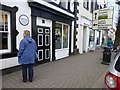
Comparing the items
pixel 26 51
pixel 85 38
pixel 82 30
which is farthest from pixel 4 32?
pixel 85 38

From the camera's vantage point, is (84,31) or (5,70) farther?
(84,31)

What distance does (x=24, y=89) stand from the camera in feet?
15.7

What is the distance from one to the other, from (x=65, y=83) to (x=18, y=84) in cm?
161

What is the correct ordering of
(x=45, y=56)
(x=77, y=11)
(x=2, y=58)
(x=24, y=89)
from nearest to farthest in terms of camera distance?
(x=24, y=89), (x=2, y=58), (x=45, y=56), (x=77, y=11)

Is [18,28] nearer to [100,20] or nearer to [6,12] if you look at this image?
[6,12]

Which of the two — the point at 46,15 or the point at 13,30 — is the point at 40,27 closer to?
the point at 46,15

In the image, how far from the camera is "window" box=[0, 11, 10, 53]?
20.7 feet

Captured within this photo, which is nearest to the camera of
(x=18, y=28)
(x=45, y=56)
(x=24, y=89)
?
(x=24, y=89)

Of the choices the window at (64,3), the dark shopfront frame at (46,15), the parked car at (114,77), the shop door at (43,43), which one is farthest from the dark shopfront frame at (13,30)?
the window at (64,3)

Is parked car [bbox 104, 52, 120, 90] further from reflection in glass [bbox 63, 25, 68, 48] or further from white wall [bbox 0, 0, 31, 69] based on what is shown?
reflection in glass [bbox 63, 25, 68, 48]

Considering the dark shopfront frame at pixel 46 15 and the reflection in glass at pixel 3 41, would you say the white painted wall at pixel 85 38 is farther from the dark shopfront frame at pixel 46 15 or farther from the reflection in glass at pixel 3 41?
the reflection in glass at pixel 3 41

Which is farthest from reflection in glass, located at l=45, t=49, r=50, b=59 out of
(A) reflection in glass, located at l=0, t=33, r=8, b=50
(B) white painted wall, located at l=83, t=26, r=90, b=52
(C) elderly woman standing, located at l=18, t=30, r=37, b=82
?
(B) white painted wall, located at l=83, t=26, r=90, b=52

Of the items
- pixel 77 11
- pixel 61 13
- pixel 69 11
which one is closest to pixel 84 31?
pixel 77 11

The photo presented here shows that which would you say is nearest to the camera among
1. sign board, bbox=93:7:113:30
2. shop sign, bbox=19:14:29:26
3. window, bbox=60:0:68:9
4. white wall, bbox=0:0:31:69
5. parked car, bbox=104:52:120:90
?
parked car, bbox=104:52:120:90
